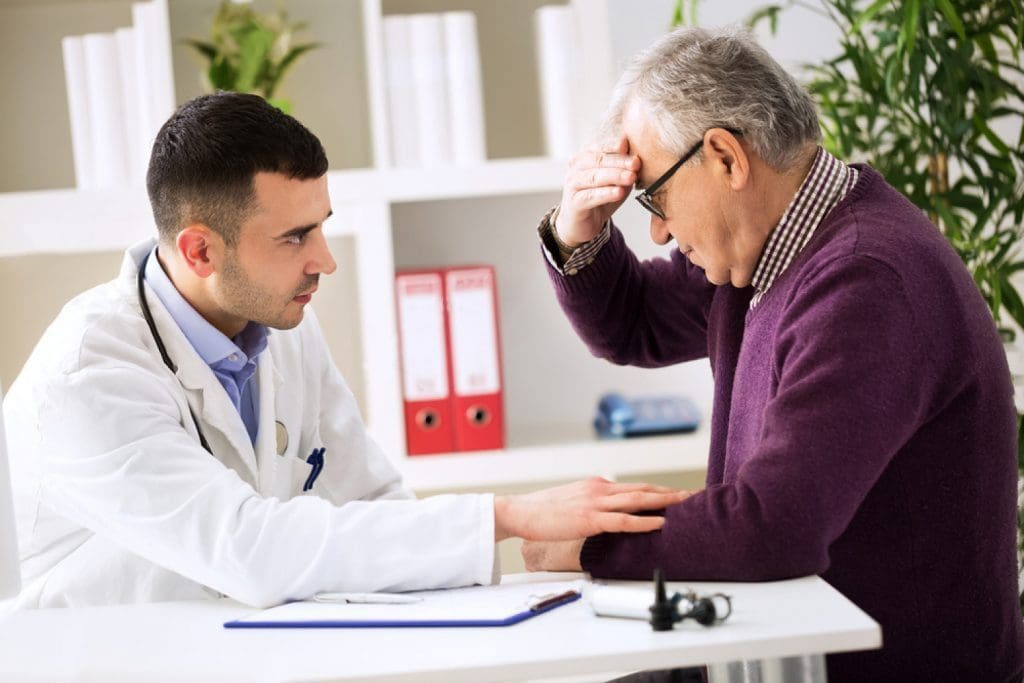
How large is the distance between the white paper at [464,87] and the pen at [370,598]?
5.34 feet

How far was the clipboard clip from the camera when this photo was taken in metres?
1.29

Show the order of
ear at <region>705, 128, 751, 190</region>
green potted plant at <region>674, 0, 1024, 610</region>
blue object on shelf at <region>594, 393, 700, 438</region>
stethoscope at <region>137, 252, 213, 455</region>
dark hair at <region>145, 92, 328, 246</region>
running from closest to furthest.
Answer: ear at <region>705, 128, 751, 190</region> → stethoscope at <region>137, 252, 213, 455</region> → dark hair at <region>145, 92, 328, 246</region> → green potted plant at <region>674, 0, 1024, 610</region> → blue object on shelf at <region>594, 393, 700, 438</region>

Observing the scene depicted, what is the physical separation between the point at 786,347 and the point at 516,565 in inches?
72.6

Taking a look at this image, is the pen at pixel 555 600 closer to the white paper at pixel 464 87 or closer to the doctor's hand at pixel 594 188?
the doctor's hand at pixel 594 188

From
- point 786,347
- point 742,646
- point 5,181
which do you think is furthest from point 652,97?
point 5,181

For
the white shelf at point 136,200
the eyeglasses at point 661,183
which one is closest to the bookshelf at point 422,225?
the white shelf at point 136,200

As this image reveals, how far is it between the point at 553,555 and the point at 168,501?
17.9 inches

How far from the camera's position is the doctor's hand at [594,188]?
1634 millimetres

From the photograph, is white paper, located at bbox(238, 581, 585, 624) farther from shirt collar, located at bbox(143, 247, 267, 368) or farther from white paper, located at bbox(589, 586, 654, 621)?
shirt collar, located at bbox(143, 247, 267, 368)

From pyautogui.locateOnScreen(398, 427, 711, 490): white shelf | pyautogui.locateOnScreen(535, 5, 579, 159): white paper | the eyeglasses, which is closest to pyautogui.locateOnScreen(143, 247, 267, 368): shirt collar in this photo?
the eyeglasses

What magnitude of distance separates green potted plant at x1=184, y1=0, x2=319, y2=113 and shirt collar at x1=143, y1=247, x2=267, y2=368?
113cm

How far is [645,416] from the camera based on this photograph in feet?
9.70

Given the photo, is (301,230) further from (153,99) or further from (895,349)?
(153,99)

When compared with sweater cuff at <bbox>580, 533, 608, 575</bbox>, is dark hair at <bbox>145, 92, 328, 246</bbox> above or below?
above
